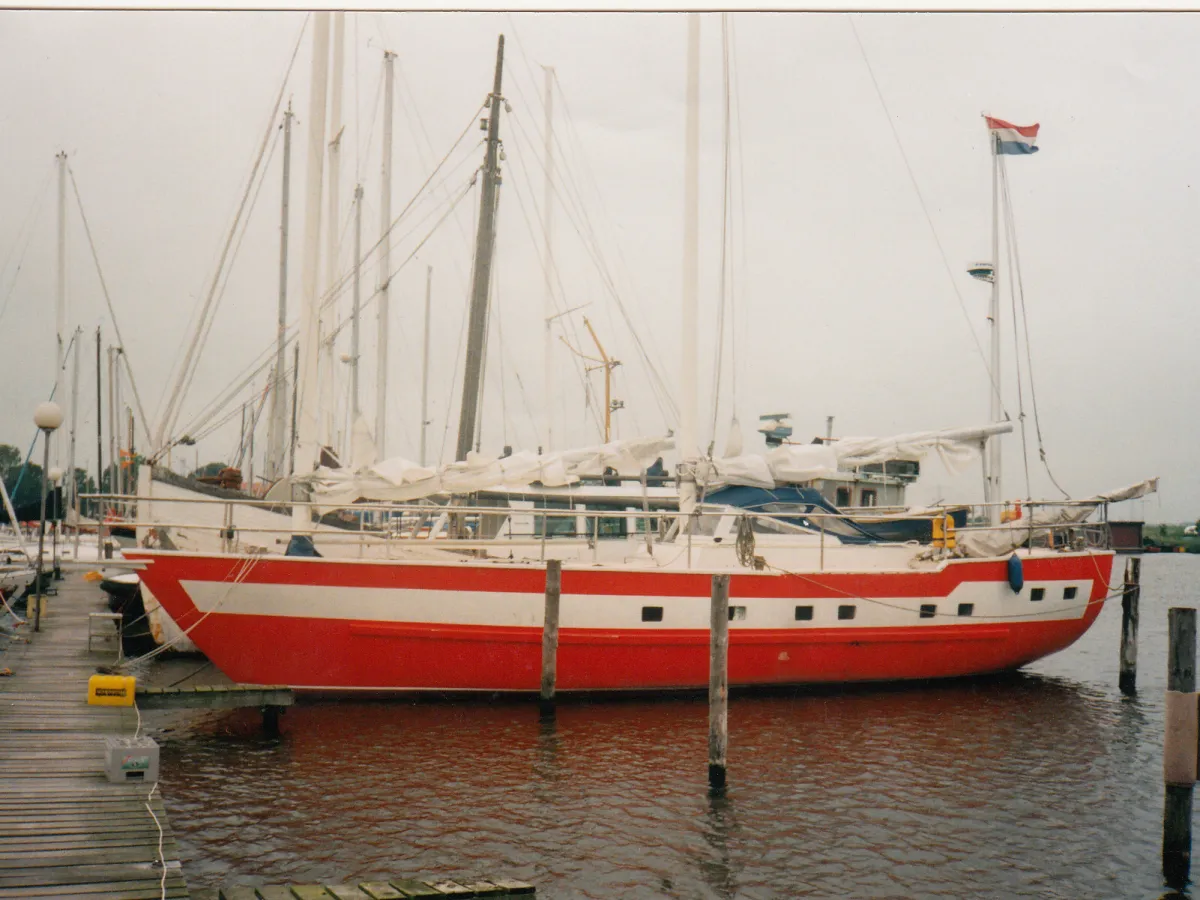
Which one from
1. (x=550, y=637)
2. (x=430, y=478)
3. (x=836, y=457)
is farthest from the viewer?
(x=836, y=457)

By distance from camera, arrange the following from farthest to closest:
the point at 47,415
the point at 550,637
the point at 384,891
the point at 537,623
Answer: the point at 537,623
the point at 550,637
the point at 47,415
the point at 384,891

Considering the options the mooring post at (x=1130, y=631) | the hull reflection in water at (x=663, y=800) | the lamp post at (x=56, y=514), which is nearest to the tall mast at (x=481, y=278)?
the hull reflection in water at (x=663, y=800)

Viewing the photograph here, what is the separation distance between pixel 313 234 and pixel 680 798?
916 cm

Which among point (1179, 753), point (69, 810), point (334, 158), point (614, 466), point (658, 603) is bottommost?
point (69, 810)

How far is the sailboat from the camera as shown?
44.9 feet

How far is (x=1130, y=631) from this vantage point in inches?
703

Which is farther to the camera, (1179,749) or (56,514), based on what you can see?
(56,514)

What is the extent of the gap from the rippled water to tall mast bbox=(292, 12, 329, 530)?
3.61 metres

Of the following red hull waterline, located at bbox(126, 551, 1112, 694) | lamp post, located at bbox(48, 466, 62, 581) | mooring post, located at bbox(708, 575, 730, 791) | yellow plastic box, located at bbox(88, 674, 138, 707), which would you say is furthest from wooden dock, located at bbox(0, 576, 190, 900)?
lamp post, located at bbox(48, 466, 62, 581)

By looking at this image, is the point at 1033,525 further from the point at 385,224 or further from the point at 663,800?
the point at 385,224

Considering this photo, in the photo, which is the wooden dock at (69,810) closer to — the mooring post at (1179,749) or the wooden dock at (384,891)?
the wooden dock at (384,891)

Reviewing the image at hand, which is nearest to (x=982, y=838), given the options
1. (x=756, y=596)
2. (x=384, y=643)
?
(x=756, y=596)

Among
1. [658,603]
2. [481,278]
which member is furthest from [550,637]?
[481,278]

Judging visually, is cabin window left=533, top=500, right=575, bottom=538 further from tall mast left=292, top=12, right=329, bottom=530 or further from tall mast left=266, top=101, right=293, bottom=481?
tall mast left=266, top=101, right=293, bottom=481
